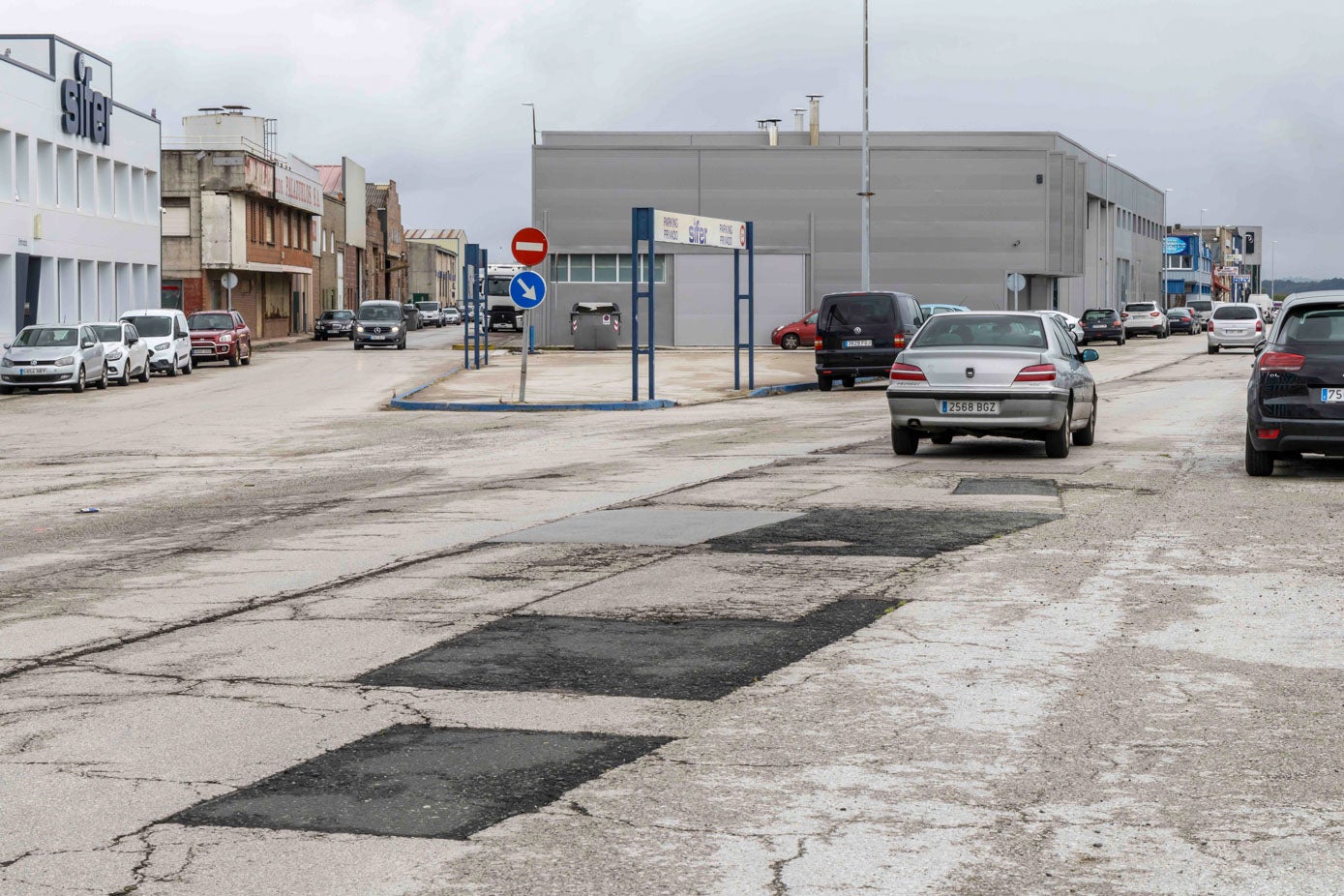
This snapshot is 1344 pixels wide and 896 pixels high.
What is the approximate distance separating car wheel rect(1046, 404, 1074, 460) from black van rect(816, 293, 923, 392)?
12.9m

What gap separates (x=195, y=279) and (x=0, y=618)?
63.5 m

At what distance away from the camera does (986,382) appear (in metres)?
16.2

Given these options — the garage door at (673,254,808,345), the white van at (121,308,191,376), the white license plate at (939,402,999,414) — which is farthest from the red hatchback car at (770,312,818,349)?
the white license plate at (939,402,999,414)

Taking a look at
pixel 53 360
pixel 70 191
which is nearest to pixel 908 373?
pixel 53 360

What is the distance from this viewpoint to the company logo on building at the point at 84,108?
156 feet

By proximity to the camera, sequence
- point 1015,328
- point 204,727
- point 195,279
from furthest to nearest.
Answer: point 195,279
point 1015,328
point 204,727

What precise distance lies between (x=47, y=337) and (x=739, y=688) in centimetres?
3269

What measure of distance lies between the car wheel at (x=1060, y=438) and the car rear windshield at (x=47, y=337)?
25.5m

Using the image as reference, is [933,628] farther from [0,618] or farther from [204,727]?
[0,618]

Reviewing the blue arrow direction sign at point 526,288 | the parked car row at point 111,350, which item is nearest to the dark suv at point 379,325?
the parked car row at point 111,350

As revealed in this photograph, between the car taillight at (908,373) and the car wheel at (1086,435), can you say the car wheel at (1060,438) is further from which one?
the car wheel at (1086,435)

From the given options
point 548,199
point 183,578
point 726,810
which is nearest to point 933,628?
point 726,810

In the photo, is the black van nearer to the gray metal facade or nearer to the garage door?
the garage door

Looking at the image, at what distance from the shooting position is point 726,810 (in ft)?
16.4
